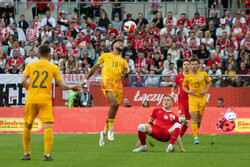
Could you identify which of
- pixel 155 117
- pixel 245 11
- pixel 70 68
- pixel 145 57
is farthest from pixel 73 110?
A: pixel 245 11

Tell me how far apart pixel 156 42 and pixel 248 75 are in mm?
5446

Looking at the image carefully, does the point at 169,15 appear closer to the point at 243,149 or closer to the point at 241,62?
the point at 241,62

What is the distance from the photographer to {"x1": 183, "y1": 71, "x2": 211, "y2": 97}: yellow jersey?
16078 mm

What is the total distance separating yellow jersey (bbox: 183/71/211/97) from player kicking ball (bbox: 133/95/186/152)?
10.1 feet

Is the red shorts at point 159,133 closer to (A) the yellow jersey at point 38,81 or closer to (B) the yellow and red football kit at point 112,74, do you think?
(B) the yellow and red football kit at point 112,74

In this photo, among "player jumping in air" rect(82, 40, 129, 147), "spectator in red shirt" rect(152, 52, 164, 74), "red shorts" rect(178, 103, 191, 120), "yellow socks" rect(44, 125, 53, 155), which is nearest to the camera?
"yellow socks" rect(44, 125, 53, 155)

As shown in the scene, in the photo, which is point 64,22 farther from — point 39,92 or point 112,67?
point 39,92

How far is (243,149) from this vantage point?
1405cm

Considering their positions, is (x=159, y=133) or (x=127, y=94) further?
(x=127, y=94)

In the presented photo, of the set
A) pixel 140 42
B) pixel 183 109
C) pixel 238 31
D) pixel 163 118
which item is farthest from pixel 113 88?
pixel 238 31

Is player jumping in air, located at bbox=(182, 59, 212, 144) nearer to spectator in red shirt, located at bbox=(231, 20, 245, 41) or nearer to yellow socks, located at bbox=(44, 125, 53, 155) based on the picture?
yellow socks, located at bbox=(44, 125, 53, 155)

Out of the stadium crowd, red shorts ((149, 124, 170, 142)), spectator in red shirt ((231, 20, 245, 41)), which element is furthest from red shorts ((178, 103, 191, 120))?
spectator in red shirt ((231, 20, 245, 41))

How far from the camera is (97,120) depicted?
21828mm

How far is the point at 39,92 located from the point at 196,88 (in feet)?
23.3
